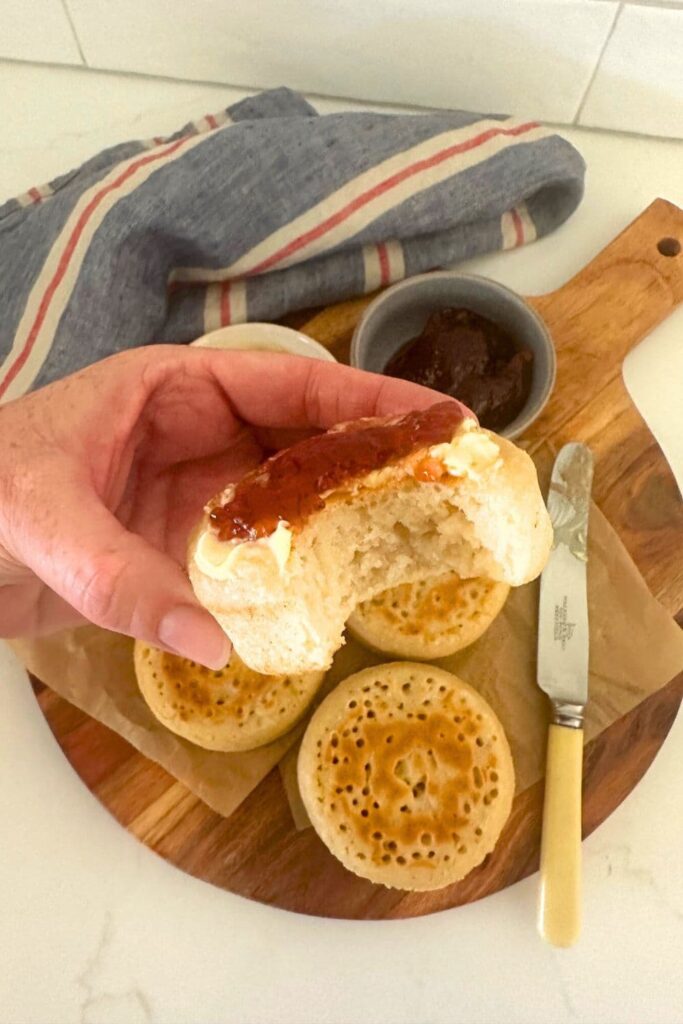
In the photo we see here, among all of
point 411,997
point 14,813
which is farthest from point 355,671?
point 14,813

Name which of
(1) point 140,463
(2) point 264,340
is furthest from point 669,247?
(1) point 140,463

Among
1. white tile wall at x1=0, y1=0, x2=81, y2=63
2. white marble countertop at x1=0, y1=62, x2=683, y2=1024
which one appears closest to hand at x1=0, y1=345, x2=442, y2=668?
white marble countertop at x1=0, y1=62, x2=683, y2=1024

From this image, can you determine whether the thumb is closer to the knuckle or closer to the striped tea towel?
the knuckle

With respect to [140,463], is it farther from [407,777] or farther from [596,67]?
[596,67]

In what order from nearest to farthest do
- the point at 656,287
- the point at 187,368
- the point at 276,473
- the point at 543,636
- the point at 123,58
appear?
the point at 276,473, the point at 187,368, the point at 543,636, the point at 656,287, the point at 123,58

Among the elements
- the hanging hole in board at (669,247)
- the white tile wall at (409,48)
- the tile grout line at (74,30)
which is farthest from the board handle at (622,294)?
the tile grout line at (74,30)

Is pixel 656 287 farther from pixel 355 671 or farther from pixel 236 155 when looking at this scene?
pixel 355 671
